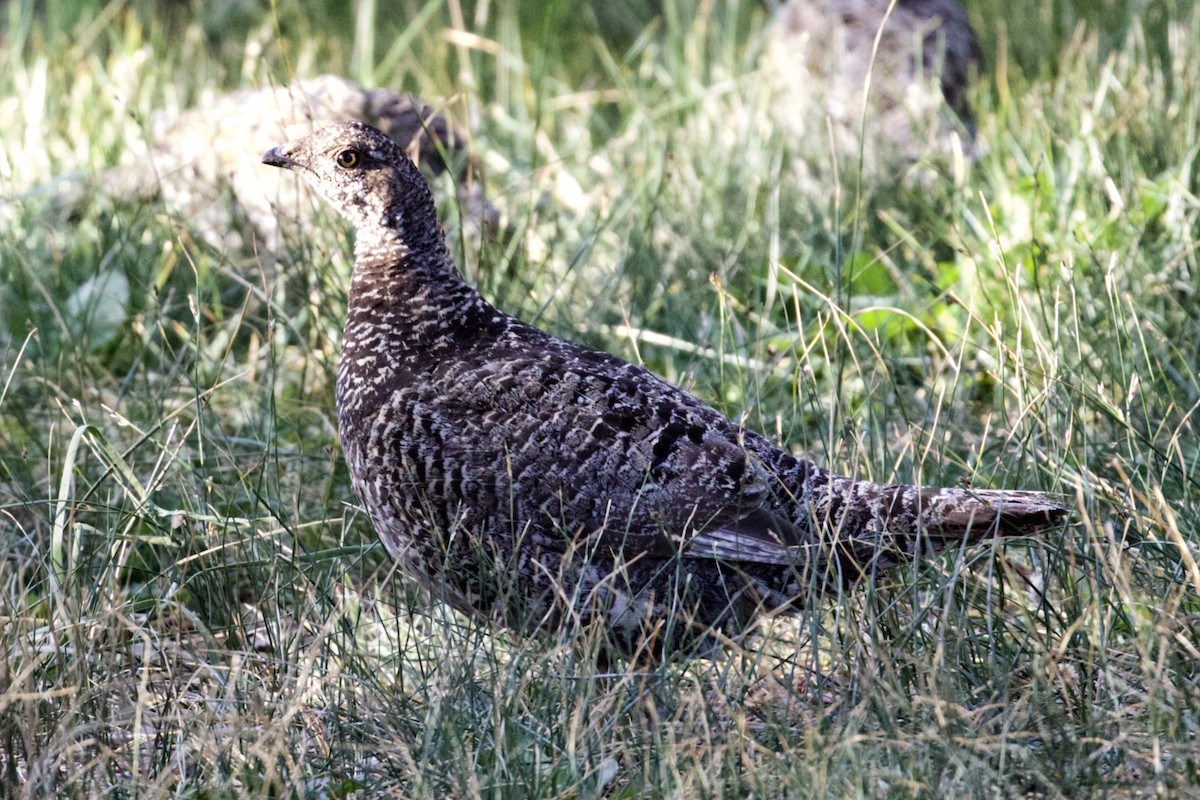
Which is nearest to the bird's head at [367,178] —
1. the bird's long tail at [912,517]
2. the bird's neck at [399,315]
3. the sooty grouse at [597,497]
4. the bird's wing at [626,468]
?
the bird's neck at [399,315]

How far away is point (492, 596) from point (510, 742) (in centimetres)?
66

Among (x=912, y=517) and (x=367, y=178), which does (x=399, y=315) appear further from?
(x=912, y=517)

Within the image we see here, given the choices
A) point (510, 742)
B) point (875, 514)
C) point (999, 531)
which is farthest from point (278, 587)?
point (999, 531)

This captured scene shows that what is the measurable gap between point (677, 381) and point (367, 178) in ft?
4.62

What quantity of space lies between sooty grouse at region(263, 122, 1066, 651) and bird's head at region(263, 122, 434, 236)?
0.42 meters

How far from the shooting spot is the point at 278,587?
10.6 ft

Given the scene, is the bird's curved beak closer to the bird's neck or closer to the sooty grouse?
the bird's neck

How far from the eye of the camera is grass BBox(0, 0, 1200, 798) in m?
2.71

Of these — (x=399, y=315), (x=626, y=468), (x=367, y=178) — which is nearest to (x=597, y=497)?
(x=626, y=468)

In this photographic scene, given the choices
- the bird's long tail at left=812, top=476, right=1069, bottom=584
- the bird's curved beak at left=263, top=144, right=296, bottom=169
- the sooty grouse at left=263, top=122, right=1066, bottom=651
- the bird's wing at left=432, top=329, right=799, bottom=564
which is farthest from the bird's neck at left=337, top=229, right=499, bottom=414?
the bird's long tail at left=812, top=476, right=1069, bottom=584

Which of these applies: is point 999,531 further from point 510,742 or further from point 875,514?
point 510,742

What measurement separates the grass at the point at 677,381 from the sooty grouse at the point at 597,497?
0.13 m

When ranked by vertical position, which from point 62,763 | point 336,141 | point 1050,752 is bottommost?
point 62,763

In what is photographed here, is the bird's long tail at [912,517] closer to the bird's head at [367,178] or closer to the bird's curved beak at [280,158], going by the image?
the bird's head at [367,178]
